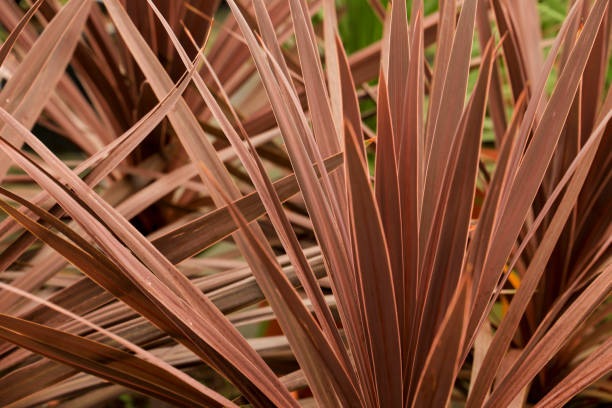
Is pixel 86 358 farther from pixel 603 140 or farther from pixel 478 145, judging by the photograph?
pixel 603 140

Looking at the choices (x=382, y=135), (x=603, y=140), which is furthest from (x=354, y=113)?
(x=603, y=140)

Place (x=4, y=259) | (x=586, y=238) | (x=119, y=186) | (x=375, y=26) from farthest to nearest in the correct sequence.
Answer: (x=375, y=26)
(x=119, y=186)
(x=586, y=238)
(x=4, y=259)

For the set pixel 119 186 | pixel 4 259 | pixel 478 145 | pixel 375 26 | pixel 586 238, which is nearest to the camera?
pixel 478 145

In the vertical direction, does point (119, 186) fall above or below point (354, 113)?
above

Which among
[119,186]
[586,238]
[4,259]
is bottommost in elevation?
[586,238]

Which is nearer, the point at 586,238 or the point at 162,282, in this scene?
the point at 162,282

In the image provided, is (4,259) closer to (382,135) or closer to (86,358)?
(86,358)

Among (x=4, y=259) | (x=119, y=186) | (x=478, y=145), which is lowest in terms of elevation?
(x=478, y=145)

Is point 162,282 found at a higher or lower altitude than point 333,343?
higher

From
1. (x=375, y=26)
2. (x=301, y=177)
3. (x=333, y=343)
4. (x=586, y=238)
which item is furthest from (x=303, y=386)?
(x=375, y=26)
